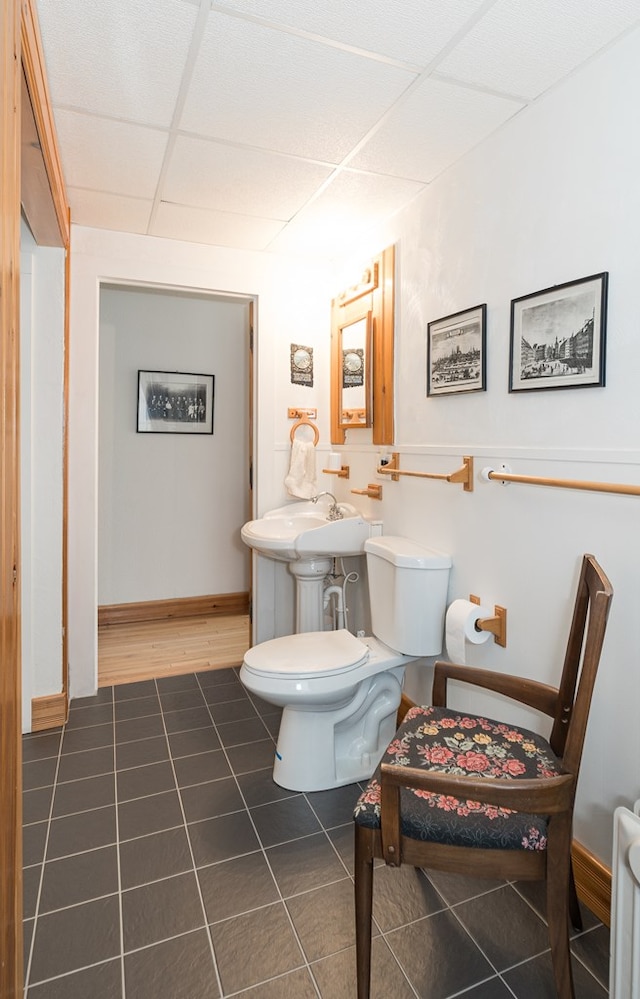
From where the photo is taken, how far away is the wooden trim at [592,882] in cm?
148

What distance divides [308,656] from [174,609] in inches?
91.2

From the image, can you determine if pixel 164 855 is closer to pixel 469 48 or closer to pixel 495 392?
pixel 495 392

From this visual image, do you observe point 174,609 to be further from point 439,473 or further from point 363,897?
point 363,897

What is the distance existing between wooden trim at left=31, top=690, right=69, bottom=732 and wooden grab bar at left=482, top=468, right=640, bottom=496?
2.10 meters

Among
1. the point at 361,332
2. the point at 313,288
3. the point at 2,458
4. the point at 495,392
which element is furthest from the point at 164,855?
the point at 313,288

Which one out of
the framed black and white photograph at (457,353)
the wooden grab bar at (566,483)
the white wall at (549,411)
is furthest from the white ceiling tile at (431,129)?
the wooden grab bar at (566,483)

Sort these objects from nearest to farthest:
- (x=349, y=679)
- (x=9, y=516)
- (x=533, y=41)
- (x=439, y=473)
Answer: (x=9, y=516)
(x=533, y=41)
(x=349, y=679)
(x=439, y=473)

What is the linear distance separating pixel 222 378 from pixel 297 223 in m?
1.68

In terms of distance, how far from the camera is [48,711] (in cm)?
251

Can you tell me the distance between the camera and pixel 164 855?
1.71m

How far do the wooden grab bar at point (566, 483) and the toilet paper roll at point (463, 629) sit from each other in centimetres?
44

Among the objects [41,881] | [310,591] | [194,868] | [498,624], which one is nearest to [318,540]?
[310,591]

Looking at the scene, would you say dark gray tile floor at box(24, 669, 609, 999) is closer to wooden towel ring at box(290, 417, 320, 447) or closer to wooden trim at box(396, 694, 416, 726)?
wooden trim at box(396, 694, 416, 726)

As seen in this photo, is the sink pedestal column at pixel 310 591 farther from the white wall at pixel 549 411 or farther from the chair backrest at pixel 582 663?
the chair backrest at pixel 582 663
